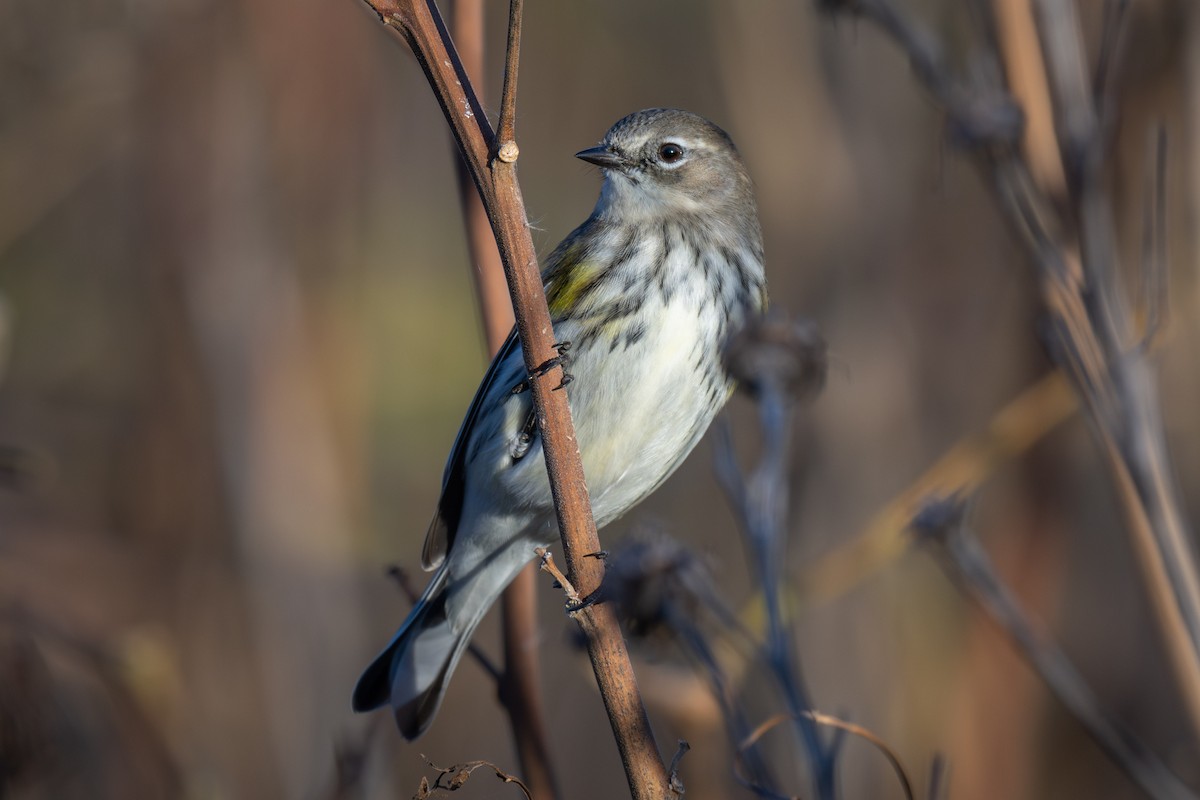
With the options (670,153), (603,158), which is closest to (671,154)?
(670,153)

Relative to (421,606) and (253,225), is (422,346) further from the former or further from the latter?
(421,606)

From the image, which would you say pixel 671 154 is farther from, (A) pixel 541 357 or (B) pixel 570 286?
(A) pixel 541 357

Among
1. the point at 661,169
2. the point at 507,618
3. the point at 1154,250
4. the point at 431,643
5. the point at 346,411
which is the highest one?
the point at 661,169

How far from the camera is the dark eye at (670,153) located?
3283mm

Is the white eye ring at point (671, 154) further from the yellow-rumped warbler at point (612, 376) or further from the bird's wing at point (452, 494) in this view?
the bird's wing at point (452, 494)

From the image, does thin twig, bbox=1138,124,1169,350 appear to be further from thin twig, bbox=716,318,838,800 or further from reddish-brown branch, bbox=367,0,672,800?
reddish-brown branch, bbox=367,0,672,800

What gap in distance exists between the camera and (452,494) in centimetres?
336

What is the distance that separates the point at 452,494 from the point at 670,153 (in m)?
1.12

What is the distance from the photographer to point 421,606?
333cm

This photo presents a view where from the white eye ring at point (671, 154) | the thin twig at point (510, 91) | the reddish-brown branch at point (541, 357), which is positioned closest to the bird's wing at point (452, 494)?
the white eye ring at point (671, 154)

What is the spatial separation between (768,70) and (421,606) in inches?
85.9

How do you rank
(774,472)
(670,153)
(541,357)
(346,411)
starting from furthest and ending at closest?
(346,411) < (670,153) < (774,472) < (541,357)

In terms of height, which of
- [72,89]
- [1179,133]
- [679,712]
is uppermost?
[72,89]

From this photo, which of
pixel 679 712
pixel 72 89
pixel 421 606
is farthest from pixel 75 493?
pixel 679 712
